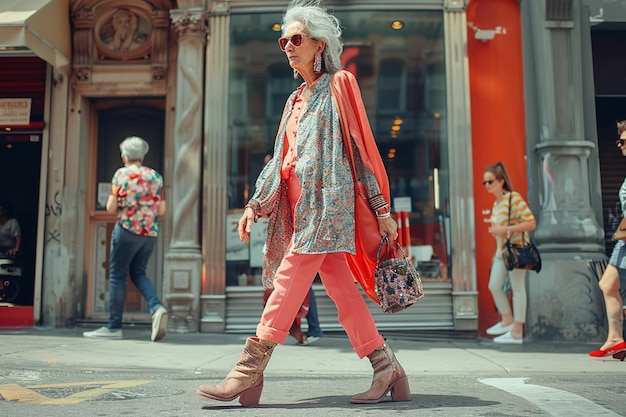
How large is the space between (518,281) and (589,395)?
12.5ft

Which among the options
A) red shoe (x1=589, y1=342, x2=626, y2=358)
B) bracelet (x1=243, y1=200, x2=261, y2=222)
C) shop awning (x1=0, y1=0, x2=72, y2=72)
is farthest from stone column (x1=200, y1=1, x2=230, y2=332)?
bracelet (x1=243, y1=200, x2=261, y2=222)

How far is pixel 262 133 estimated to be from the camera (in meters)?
8.85

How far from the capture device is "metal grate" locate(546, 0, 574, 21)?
28.0ft

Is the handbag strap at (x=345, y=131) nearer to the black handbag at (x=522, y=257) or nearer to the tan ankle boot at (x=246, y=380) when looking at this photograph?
the tan ankle boot at (x=246, y=380)

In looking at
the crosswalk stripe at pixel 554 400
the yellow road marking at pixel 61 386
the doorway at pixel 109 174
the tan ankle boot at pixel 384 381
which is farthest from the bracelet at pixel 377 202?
the doorway at pixel 109 174

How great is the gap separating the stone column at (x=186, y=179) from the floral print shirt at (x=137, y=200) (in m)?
1.36

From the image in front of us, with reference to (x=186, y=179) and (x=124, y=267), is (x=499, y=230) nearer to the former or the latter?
(x=186, y=179)

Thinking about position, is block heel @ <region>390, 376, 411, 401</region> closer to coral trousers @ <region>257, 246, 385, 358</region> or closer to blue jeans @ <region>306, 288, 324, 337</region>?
coral trousers @ <region>257, 246, 385, 358</region>

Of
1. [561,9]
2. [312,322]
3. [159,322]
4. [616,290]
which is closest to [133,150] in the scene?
[159,322]

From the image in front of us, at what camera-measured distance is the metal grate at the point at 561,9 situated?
8523 millimetres

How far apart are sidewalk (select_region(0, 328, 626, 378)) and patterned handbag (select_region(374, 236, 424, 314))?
168 centimetres

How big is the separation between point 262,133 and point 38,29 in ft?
9.15

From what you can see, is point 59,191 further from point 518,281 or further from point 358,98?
point 358,98

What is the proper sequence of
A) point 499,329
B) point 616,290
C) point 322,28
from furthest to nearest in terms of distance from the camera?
Result: point 499,329
point 616,290
point 322,28
